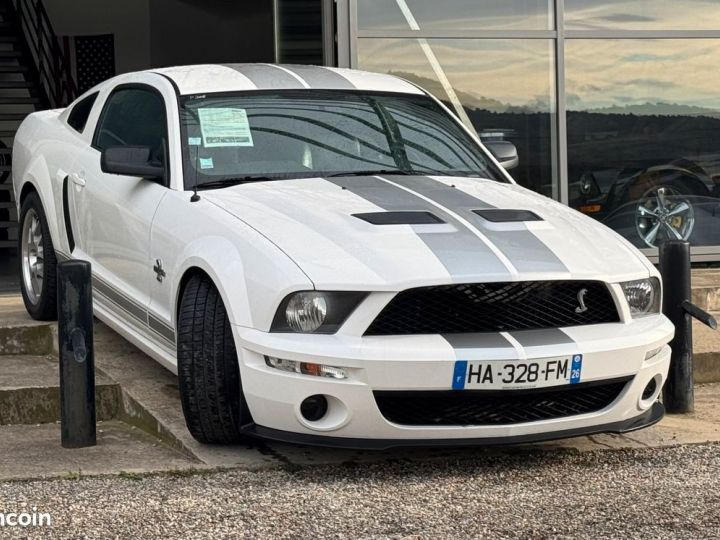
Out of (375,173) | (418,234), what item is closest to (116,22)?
(375,173)

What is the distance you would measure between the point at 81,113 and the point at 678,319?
10.9ft

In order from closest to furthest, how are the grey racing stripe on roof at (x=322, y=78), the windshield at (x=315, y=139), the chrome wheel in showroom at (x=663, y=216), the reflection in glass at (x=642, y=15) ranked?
the windshield at (x=315, y=139)
the grey racing stripe on roof at (x=322, y=78)
the reflection in glass at (x=642, y=15)
the chrome wheel in showroom at (x=663, y=216)

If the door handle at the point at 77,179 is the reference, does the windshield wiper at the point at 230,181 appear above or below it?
above

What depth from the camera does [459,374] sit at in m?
4.14

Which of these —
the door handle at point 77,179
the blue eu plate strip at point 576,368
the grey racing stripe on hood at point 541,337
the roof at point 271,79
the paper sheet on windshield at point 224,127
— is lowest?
the blue eu plate strip at point 576,368

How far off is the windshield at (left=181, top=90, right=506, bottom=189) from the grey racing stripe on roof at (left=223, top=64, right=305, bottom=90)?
70 millimetres

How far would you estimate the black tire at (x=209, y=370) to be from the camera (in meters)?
4.49

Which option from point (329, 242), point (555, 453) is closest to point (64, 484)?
point (329, 242)

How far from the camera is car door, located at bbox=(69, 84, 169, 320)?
5.34 metres

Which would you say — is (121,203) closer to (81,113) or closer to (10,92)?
(81,113)

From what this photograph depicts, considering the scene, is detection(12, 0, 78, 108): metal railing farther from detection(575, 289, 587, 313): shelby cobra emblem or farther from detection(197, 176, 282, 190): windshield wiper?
detection(575, 289, 587, 313): shelby cobra emblem

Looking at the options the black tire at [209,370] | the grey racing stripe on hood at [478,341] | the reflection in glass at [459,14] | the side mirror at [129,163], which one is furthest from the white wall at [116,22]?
the grey racing stripe on hood at [478,341]

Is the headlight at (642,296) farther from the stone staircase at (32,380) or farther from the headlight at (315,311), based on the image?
the stone staircase at (32,380)

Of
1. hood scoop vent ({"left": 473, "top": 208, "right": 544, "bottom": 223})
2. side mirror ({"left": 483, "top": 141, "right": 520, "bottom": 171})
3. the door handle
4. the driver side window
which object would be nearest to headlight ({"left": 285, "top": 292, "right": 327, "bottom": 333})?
hood scoop vent ({"left": 473, "top": 208, "right": 544, "bottom": 223})
